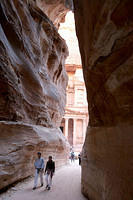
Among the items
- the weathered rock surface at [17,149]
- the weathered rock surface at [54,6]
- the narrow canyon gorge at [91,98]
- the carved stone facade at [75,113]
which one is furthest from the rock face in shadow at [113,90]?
the carved stone facade at [75,113]

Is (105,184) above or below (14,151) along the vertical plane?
below

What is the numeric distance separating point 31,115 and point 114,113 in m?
5.29

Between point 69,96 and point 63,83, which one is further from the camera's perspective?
point 69,96

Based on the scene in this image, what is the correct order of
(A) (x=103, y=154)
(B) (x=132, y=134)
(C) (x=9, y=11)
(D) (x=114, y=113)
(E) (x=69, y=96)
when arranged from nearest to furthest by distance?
(B) (x=132, y=134)
(D) (x=114, y=113)
(A) (x=103, y=154)
(C) (x=9, y=11)
(E) (x=69, y=96)

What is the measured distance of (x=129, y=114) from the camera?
2.88 m

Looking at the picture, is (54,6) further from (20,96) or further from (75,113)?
(75,113)

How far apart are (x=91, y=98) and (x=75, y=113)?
105ft

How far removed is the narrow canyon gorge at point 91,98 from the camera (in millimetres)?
2799

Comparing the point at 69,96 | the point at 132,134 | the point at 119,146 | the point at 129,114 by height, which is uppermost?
the point at 69,96

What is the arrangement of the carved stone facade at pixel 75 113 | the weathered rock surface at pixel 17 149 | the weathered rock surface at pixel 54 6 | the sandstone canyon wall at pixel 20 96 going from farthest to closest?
the carved stone facade at pixel 75 113
the weathered rock surface at pixel 54 6
the sandstone canyon wall at pixel 20 96
the weathered rock surface at pixel 17 149

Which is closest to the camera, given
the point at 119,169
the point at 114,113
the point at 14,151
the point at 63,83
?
the point at 119,169

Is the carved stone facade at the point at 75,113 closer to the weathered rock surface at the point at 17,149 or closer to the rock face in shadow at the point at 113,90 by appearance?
the weathered rock surface at the point at 17,149

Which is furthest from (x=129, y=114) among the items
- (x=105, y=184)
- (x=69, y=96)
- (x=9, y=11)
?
(x=69, y=96)

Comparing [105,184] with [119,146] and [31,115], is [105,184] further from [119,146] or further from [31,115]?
[31,115]
